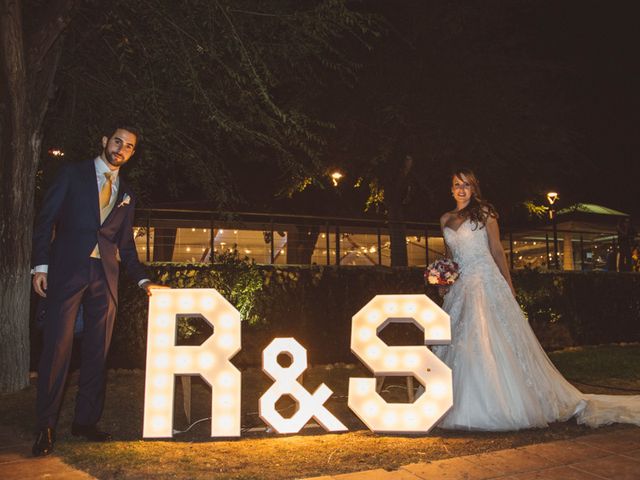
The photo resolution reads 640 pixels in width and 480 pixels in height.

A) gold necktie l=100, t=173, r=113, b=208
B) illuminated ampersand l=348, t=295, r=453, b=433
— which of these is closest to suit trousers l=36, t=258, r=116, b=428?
gold necktie l=100, t=173, r=113, b=208

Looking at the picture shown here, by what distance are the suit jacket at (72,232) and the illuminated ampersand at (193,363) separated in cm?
54

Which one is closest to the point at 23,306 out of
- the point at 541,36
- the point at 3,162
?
the point at 3,162

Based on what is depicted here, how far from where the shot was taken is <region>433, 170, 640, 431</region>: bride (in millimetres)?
5312

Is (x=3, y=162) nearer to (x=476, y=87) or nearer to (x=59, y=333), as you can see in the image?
(x=59, y=333)

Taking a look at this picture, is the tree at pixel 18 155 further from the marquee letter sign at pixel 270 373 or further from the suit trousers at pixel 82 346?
the marquee letter sign at pixel 270 373

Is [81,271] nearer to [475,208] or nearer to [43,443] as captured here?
[43,443]

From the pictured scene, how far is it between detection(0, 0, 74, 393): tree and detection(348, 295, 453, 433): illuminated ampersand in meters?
4.45

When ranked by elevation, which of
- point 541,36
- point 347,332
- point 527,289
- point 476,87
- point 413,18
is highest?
point 541,36

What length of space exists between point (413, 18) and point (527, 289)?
25.7ft

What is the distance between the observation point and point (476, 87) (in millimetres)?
15133

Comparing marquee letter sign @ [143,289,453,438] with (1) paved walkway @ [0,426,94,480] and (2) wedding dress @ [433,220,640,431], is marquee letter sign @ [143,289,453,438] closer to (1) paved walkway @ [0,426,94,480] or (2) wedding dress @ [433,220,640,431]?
(2) wedding dress @ [433,220,640,431]

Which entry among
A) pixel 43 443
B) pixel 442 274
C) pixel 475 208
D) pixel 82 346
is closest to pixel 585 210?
pixel 475 208

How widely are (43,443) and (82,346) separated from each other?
81 cm

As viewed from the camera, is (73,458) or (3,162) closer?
(73,458)
